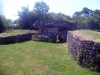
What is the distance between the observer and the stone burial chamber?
60.9 ft

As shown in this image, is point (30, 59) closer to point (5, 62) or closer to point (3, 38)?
point (5, 62)

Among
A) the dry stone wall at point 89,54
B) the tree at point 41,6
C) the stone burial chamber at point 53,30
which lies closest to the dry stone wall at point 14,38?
the stone burial chamber at point 53,30

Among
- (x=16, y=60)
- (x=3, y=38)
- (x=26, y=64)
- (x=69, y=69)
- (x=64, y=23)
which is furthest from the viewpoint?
(x=64, y=23)

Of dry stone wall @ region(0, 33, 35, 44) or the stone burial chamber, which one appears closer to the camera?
dry stone wall @ region(0, 33, 35, 44)

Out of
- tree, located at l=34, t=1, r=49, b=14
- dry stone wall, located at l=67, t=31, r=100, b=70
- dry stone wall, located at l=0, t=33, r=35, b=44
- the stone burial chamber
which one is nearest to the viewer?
dry stone wall, located at l=67, t=31, r=100, b=70

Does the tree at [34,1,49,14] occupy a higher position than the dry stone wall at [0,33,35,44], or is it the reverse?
the tree at [34,1,49,14]

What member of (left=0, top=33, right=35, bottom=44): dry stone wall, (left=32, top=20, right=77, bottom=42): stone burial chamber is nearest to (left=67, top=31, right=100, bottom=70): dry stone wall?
(left=32, top=20, right=77, bottom=42): stone burial chamber

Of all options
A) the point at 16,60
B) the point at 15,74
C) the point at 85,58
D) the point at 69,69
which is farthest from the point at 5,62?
the point at 85,58

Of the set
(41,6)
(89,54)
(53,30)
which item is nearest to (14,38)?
(53,30)

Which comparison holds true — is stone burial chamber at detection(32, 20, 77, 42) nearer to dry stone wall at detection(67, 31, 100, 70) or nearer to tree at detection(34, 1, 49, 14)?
dry stone wall at detection(67, 31, 100, 70)

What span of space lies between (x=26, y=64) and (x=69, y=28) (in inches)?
485

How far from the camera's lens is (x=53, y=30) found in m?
19.5

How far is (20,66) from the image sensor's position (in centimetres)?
845

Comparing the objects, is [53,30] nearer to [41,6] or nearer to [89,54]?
[89,54]
